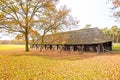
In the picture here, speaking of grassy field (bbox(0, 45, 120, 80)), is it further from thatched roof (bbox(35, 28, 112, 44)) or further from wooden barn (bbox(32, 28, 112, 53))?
thatched roof (bbox(35, 28, 112, 44))

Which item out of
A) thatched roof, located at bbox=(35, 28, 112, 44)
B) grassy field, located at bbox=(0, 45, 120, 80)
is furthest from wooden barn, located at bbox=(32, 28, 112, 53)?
grassy field, located at bbox=(0, 45, 120, 80)

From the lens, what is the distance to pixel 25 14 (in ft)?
123

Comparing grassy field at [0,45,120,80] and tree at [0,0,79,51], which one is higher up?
tree at [0,0,79,51]

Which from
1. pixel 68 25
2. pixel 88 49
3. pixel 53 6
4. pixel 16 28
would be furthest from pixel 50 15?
pixel 88 49

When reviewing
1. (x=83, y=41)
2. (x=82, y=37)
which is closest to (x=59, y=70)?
(x=83, y=41)

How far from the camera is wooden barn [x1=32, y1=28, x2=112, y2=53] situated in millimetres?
37406

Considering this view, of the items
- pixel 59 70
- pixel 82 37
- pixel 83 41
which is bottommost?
pixel 59 70

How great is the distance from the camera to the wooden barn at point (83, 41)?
123 feet

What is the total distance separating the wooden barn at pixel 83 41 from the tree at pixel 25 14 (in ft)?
18.2

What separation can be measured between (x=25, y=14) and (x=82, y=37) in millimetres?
13576

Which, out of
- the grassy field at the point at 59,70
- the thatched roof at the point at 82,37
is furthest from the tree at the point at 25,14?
the grassy field at the point at 59,70

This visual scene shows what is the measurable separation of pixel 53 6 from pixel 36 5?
3.57 m

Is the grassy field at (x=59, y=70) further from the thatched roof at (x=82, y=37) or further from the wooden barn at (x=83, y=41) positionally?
the thatched roof at (x=82, y=37)

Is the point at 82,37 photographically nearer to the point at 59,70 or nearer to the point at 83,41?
the point at 83,41
